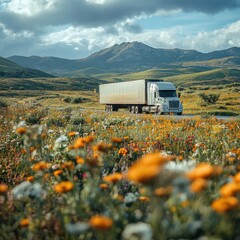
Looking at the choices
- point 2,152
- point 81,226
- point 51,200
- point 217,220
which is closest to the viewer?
point 81,226

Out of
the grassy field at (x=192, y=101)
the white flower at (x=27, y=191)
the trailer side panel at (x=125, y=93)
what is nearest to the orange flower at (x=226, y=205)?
the white flower at (x=27, y=191)

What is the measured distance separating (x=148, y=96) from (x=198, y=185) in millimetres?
32990

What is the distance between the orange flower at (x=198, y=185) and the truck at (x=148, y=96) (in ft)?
96.4

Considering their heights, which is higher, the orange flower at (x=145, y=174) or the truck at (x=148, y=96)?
the orange flower at (x=145, y=174)

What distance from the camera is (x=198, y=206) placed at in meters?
3.10

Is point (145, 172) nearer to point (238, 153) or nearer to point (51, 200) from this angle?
point (51, 200)

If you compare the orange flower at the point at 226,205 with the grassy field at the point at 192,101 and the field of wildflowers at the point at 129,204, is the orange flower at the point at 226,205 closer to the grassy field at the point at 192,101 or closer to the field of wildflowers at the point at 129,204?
the field of wildflowers at the point at 129,204

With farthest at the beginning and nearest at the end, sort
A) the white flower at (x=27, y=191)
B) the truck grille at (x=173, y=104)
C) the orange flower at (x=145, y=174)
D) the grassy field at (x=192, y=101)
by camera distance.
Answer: the grassy field at (x=192, y=101), the truck grille at (x=173, y=104), the white flower at (x=27, y=191), the orange flower at (x=145, y=174)

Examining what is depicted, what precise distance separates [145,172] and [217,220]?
1032 mm

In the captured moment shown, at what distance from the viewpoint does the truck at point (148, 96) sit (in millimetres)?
32156

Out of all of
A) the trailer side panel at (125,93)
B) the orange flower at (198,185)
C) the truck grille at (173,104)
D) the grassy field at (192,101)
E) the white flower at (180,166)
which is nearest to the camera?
the orange flower at (198,185)

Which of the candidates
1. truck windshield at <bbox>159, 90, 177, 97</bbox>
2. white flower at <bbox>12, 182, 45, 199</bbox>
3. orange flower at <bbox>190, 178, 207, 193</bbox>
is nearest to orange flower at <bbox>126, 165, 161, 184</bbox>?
orange flower at <bbox>190, 178, 207, 193</bbox>

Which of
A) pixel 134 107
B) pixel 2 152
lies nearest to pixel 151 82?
pixel 134 107

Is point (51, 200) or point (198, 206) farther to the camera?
point (51, 200)
